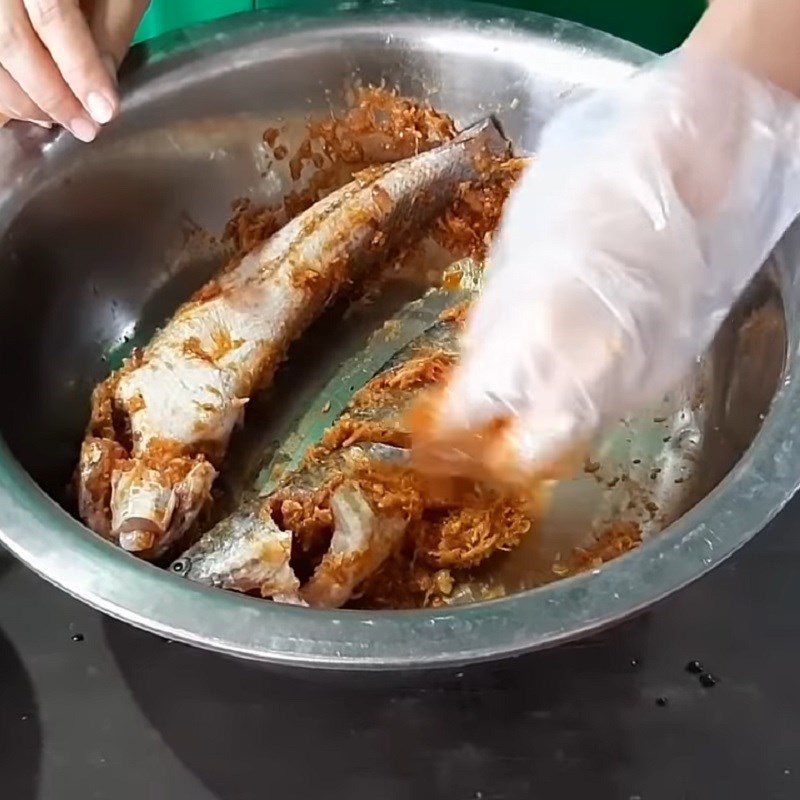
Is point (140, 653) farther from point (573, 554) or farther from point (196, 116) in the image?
point (196, 116)

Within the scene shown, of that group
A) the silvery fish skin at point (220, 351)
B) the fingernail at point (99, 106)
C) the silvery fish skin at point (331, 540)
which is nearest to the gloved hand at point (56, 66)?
the fingernail at point (99, 106)

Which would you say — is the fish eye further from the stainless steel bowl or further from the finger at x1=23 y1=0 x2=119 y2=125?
the finger at x1=23 y1=0 x2=119 y2=125

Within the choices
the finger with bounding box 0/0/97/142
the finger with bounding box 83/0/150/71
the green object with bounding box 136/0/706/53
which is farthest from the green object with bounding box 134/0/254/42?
the finger with bounding box 0/0/97/142

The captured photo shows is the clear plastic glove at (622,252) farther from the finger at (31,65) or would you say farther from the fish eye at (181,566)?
the finger at (31,65)

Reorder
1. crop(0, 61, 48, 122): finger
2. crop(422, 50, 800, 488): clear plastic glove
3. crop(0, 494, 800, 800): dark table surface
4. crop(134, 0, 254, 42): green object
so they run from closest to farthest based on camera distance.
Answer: crop(422, 50, 800, 488): clear plastic glove, crop(0, 494, 800, 800): dark table surface, crop(0, 61, 48, 122): finger, crop(134, 0, 254, 42): green object

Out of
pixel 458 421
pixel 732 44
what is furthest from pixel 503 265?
pixel 732 44

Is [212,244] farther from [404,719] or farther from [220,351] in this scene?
[404,719]
